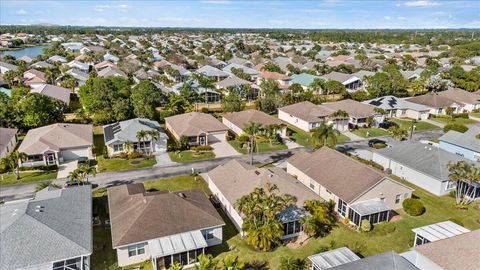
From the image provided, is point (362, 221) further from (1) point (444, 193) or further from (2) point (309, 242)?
(1) point (444, 193)

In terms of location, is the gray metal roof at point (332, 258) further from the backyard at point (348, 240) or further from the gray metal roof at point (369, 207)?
the gray metal roof at point (369, 207)

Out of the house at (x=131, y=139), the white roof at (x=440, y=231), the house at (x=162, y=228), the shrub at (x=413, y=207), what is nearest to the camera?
the house at (x=162, y=228)

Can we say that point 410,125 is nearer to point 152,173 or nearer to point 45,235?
point 152,173

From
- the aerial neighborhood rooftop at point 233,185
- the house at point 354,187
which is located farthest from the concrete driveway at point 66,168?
the house at point 354,187

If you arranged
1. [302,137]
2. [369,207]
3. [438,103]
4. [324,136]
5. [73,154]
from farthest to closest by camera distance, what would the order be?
[438,103]
[302,137]
[73,154]
[324,136]
[369,207]

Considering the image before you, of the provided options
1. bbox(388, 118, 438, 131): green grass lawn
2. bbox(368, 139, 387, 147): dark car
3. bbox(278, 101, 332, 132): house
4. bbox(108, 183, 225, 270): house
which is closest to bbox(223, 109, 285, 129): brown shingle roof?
bbox(278, 101, 332, 132): house

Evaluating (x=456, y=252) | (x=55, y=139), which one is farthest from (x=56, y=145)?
(x=456, y=252)
